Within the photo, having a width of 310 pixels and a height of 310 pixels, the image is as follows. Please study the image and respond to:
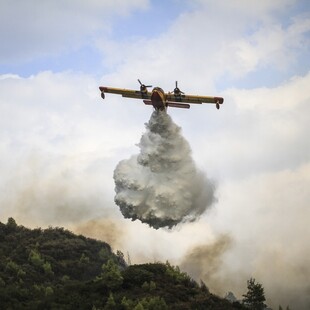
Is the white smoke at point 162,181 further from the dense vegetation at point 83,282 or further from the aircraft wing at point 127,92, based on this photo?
the dense vegetation at point 83,282

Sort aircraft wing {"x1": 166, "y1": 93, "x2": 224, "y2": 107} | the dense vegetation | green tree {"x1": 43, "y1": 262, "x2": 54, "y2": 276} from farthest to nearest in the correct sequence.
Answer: green tree {"x1": 43, "y1": 262, "x2": 54, "y2": 276}, aircraft wing {"x1": 166, "y1": 93, "x2": 224, "y2": 107}, the dense vegetation

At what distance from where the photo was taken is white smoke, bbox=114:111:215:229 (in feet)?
204

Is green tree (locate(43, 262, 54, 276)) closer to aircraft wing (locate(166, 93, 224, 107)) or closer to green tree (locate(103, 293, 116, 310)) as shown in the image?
green tree (locate(103, 293, 116, 310))

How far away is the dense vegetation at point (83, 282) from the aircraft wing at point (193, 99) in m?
22.8

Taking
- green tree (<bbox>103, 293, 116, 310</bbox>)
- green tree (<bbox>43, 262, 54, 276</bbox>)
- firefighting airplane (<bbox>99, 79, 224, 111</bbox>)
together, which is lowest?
green tree (<bbox>103, 293, 116, 310</bbox>)

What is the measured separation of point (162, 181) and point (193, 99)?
10.6 meters

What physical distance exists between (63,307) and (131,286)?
1105cm

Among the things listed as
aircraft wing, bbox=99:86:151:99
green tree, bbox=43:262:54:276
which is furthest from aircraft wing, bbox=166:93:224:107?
green tree, bbox=43:262:54:276

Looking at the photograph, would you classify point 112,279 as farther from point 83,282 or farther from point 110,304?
point 110,304

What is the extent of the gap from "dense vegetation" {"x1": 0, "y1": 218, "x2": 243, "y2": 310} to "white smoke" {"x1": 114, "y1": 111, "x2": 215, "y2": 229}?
30.6ft

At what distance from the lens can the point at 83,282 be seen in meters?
73.5

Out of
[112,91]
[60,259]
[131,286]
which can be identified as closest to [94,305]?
[131,286]

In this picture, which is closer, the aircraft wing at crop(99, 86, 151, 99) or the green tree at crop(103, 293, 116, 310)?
the green tree at crop(103, 293, 116, 310)

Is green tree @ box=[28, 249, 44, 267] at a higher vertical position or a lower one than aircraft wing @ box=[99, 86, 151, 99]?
lower
